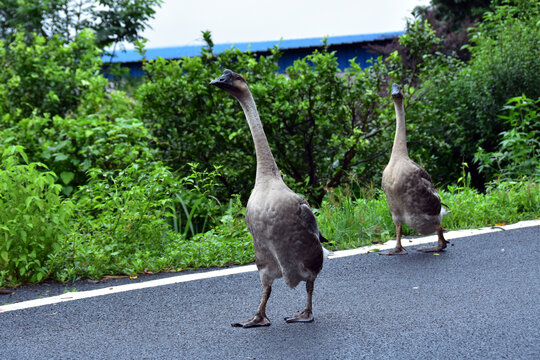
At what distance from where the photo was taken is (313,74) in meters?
7.60

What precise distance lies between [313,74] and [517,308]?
14.6 feet

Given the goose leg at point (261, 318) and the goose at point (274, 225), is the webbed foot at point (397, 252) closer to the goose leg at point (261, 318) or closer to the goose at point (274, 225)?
the goose at point (274, 225)

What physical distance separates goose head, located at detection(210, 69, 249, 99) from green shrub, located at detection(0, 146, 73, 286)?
6.52 feet

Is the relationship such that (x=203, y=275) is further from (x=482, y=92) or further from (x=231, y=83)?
(x=482, y=92)

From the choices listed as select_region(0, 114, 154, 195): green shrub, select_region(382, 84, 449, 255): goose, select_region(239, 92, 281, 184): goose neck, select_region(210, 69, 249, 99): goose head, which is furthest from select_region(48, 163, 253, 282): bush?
select_region(210, 69, 249, 99): goose head

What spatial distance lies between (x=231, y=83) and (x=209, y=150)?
4.22 meters

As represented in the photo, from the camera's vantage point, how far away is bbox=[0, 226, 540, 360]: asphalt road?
10.9 feet

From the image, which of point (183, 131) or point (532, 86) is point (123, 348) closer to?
point (183, 131)

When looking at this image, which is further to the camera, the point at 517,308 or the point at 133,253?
the point at 133,253

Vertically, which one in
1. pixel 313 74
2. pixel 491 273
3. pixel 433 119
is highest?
pixel 313 74

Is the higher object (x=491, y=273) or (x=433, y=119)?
(x=433, y=119)

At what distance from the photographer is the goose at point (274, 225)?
135 inches

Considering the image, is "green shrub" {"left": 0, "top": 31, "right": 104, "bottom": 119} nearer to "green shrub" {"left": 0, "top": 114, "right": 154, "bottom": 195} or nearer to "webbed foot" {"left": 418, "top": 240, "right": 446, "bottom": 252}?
"green shrub" {"left": 0, "top": 114, "right": 154, "bottom": 195}

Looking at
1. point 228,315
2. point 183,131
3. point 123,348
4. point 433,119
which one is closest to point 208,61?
point 183,131
